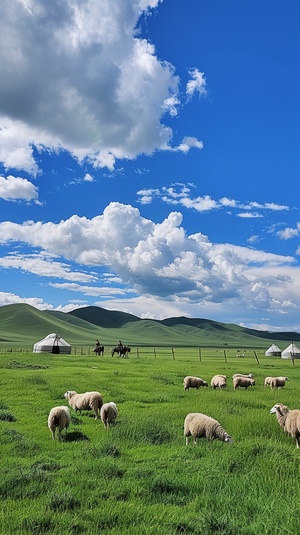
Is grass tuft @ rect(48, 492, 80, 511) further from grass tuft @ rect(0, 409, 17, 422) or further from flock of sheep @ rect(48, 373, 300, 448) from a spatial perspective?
grass tuft @ rect(0, 409, 17, 422)

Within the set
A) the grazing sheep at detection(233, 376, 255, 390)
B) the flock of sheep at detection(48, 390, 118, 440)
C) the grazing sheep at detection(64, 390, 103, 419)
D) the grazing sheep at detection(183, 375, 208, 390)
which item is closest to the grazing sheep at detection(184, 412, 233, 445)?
the flock of sheep at detection(48, 390, 118, 440)

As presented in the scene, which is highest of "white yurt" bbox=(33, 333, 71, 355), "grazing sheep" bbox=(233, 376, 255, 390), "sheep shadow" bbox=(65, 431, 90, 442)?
"white yurt" bbox=(33, 333, 71, 355)

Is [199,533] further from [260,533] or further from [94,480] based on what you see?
[94,480]

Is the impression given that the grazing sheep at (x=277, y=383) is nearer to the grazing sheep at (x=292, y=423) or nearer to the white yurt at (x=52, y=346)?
the grazing sheep at (x=292, y=423)

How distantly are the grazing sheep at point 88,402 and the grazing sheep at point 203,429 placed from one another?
581 cm

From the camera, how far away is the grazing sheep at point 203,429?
40.7 ft

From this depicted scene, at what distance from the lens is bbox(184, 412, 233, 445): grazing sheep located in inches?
488

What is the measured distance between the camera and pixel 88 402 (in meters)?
18.2

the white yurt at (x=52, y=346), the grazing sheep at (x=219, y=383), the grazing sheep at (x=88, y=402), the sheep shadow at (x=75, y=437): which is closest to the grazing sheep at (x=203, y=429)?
the sheep shadow at (x=75, y=437)

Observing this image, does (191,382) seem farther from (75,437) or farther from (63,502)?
(63,502)

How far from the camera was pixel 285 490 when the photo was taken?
901cm

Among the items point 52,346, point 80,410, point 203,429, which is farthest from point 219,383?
point 52,346

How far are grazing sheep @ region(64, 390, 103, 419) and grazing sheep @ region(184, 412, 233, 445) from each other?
581 centimetres

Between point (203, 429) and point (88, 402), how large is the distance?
7.18 meters
